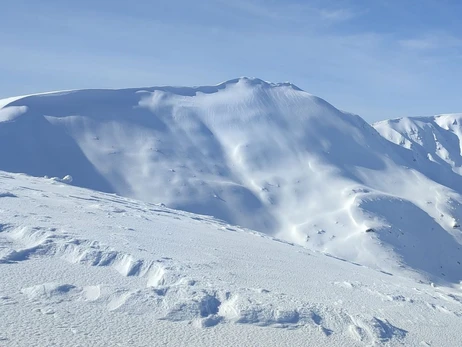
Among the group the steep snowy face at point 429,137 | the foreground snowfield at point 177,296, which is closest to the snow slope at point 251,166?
the foreground snowfield at point 177,296

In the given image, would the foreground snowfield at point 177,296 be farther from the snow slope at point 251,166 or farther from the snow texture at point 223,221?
the snow slope at point 251,166

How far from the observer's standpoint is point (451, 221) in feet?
180

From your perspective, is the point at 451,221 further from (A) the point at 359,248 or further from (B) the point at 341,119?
(B) the point at 341,119

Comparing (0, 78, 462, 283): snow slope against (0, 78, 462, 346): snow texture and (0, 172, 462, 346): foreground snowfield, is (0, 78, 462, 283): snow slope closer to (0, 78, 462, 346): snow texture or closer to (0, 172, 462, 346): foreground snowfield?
(0, 78, 462, 346): snow texture

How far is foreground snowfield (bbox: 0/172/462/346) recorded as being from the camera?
26.9 feet

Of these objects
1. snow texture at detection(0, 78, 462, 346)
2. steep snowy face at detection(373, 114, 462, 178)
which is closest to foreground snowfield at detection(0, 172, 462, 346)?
snow texture at detection(0, 78, 462, 346)

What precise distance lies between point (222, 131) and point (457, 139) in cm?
8185

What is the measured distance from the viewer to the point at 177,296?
9672 millimetres

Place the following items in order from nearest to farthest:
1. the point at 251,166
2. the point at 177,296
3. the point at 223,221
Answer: the point at 177,296 < the point at 223,221 < the point at 251,166

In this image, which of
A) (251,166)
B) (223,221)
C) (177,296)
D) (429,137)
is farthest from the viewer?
(429,137)

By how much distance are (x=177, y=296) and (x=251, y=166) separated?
1876 inches

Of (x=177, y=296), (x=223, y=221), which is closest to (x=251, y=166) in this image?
(x=223, y=221)

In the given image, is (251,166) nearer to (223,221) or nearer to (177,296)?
(223,221)

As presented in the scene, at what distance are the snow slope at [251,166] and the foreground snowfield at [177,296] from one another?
95.1ft
